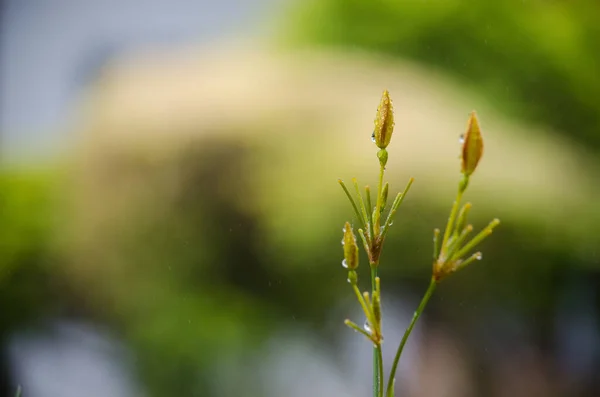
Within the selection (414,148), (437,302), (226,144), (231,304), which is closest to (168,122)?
(226,144)

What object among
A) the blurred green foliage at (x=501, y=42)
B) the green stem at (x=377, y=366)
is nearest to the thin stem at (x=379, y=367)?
the green stem at (x=377, y=366)

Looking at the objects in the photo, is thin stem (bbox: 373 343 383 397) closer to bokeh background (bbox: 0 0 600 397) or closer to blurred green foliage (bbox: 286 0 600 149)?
bokeh background (bbox: 0 0 600 397)

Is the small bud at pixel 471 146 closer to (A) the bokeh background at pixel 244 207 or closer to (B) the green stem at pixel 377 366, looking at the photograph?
(B) the green stem at pixel 377 366

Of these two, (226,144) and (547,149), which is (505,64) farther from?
(226,144)

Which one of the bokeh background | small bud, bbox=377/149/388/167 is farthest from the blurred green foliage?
small bud, bbox=377/149/388/167

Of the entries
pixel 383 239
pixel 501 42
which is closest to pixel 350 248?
pixel 383 239

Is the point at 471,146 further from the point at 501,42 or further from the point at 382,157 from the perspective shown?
the point at 501,42
